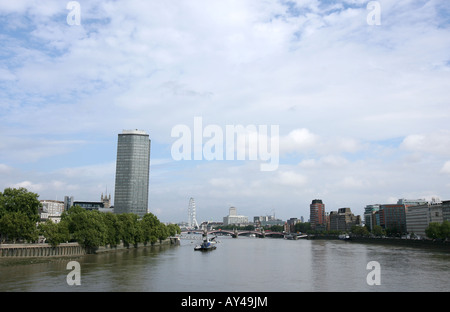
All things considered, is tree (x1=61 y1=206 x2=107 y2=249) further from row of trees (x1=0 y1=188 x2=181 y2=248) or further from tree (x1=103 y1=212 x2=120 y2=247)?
tree (x1=103 y1=212 x2=120 y2=247)

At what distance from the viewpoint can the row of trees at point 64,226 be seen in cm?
7256

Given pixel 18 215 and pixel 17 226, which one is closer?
pixel 17 226

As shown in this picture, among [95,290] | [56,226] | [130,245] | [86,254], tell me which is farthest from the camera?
[130,245]

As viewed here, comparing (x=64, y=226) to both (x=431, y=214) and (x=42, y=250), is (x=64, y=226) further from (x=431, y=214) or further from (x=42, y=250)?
(x=431, y=214)

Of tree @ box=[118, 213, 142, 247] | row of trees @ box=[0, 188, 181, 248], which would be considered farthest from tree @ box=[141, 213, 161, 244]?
row of trees @ box=[0, 188, 181, 248]

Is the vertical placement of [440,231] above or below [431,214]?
below

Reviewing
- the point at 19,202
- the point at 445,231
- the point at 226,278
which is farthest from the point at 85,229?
the point at 445,231

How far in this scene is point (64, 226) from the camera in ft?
272

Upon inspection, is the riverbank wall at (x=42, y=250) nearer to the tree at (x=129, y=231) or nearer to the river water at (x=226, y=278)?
the river water at (x=226, y=278)

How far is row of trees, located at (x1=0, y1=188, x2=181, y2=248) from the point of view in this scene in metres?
72.6
